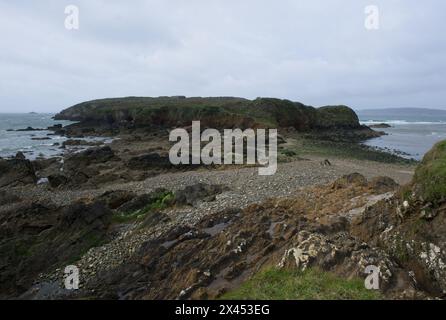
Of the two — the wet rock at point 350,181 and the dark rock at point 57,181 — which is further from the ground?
the wet rock at point 350,181

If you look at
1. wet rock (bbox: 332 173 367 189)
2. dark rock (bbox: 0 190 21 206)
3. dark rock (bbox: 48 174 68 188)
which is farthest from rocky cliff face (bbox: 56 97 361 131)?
wet rock (bbox: 332 173 367 189)

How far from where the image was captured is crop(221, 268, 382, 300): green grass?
340 inches

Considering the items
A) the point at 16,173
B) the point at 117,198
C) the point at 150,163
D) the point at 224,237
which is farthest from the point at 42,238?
the point at 16,173

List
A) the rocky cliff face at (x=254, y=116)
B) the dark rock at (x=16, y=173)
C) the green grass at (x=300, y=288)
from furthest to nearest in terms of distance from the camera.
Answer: the rocky cliff face at (x=254, y=116)
the dark rock at (x=16, y=173)
the green grass at (x=300, y=288)

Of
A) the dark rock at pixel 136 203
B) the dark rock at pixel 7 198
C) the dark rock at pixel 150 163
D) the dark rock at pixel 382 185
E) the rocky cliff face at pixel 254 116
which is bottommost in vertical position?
the dark rock at pixel 7 198

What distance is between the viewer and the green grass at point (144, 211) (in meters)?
19.1

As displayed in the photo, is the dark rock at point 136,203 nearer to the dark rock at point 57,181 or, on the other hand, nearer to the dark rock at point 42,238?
the dark rock at point 42,238

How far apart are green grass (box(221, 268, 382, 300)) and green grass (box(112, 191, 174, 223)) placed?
10.3 meters

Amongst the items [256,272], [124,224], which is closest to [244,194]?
[124,224]

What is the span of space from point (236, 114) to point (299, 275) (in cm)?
6924

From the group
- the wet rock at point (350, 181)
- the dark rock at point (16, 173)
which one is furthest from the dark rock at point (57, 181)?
the wet rock at point (350, 181)

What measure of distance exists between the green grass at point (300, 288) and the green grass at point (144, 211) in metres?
10.3

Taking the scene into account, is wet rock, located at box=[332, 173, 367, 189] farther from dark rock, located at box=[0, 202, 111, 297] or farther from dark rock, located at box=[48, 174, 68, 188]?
dark rock, located at box=[48, 174, 68, 188]

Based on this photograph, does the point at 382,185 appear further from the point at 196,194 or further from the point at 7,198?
the point at 7,198
